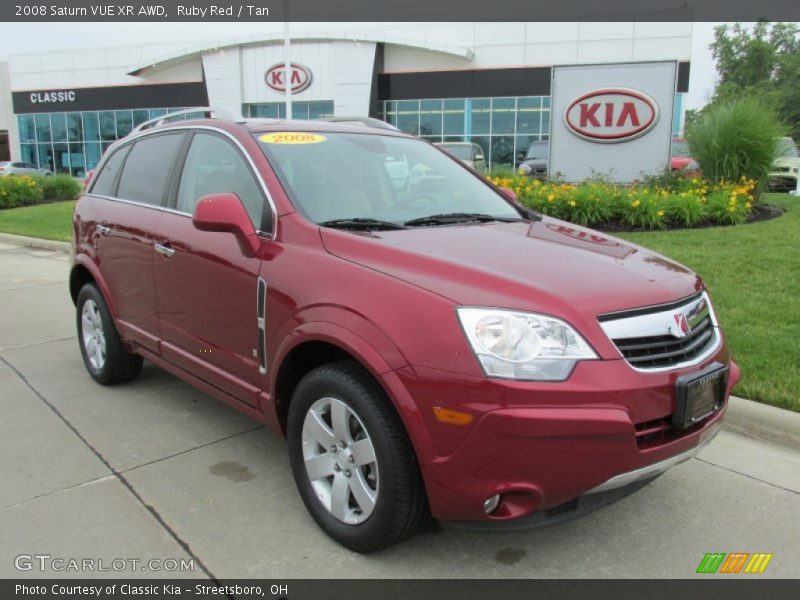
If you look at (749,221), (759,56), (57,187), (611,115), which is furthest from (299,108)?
(759,56)

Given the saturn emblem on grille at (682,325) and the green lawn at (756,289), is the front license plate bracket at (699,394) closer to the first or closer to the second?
the saturn emblem on grille at (682,325)

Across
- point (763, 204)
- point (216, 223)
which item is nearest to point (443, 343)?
point (216, 223)

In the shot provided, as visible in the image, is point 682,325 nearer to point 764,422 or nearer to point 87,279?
point 764,422

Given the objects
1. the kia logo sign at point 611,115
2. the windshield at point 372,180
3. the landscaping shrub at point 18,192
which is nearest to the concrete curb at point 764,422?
the windshield at point 372,180

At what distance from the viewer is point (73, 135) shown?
43375 millimetres

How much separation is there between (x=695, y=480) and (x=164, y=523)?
2.65m

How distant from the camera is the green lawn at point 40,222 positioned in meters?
13.6

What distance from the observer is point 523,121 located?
33156 mm

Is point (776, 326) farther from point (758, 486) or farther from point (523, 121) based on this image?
point (523, 121)

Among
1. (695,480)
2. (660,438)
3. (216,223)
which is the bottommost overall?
(695,480)

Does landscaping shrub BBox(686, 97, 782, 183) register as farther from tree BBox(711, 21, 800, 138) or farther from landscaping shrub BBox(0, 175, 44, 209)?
tree BBox(711, 21, 800, 138)
